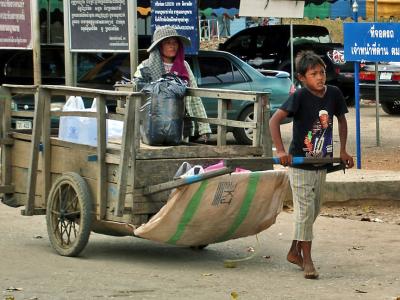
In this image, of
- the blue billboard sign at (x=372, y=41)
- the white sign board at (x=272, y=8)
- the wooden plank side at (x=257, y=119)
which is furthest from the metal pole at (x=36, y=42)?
the wooden plank side at (x=257, y=119)

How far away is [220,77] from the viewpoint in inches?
638

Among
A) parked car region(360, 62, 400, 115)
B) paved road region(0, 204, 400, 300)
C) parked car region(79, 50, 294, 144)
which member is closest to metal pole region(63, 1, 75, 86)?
parked car region(79, 50, 294, 144)

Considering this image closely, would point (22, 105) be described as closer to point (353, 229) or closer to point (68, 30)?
point (68, 30)

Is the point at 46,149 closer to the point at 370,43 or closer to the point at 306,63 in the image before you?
the point at 306,63

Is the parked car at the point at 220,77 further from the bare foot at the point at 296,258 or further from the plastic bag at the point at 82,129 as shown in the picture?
the bare foot at the point at 296,258

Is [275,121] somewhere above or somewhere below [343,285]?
above

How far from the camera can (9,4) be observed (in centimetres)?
1490

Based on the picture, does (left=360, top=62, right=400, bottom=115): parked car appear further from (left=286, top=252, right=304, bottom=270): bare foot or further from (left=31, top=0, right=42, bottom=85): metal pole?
(left=286, top=252, right=304, bottom=270): bare foot

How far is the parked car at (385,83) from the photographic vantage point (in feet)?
66.8

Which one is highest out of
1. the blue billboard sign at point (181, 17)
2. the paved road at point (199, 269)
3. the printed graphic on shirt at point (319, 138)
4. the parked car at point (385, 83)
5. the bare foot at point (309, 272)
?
the blue billboard sign at point (181, 17)

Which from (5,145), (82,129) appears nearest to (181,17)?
(5,145)

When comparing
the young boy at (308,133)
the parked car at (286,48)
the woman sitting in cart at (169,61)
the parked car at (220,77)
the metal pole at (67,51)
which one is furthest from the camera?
the parked car at (286,48)

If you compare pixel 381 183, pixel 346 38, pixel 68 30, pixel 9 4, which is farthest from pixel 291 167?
pixel 9 4

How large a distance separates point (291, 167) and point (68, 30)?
287 inches
